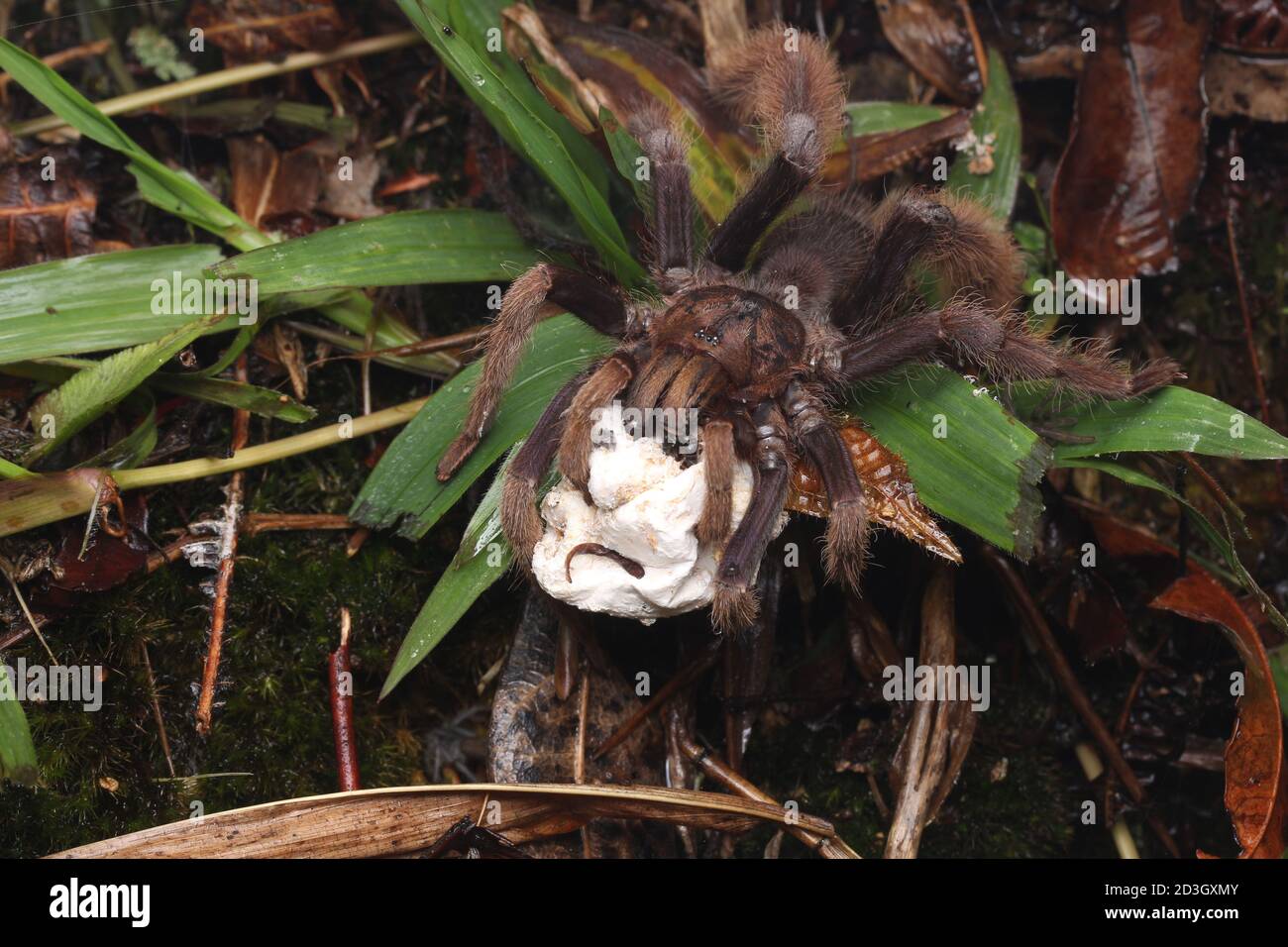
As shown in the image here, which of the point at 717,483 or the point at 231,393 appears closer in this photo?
the point at 717,483

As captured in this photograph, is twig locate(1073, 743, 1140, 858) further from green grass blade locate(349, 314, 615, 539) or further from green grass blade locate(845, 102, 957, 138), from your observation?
green grass blade locate(845, 102, 957, 138)

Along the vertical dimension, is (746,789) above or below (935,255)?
below

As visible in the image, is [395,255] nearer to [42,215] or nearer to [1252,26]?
[42,215]

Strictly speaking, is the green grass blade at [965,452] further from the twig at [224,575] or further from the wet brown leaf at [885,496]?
the twig at [224,575]

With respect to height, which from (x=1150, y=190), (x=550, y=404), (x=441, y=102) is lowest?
(x=550, y=404)

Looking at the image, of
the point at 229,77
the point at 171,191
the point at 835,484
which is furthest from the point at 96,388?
the point at 835,484
